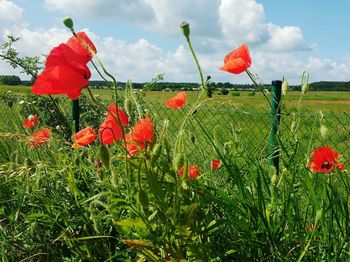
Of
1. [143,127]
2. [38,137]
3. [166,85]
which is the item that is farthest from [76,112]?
[143,127]

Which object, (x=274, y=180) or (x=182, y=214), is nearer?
(x=182, y=214)

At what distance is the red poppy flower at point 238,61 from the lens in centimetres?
153

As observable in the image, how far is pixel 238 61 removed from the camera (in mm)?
1523

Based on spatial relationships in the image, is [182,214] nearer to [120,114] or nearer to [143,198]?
[143,198]

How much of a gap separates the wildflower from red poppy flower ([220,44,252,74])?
20.9 inches

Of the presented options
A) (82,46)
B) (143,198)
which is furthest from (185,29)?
(143,198)

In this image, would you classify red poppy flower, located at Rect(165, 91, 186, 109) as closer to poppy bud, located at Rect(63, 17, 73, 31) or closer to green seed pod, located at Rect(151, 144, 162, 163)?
green seed pod, located at Rect(151, 144, 162, 163)

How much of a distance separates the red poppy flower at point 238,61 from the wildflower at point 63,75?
532 millimetres

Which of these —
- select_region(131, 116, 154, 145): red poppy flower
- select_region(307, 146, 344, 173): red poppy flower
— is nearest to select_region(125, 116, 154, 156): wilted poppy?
select_region(131, 116, 154, 145): red poppy flower

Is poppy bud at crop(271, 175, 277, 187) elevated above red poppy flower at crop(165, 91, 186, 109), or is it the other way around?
red poppy flower at crop(165, 91, 186, 109)

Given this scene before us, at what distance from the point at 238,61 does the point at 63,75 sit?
1.93 ft

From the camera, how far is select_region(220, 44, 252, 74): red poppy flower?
1529 millimetres

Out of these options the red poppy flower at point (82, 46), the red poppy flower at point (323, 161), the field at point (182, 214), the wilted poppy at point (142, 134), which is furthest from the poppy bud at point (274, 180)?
the red poppy flower at point (82, 46)

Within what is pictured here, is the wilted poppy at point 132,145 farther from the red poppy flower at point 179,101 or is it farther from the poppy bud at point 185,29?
the red poppy flower at point 179,101
